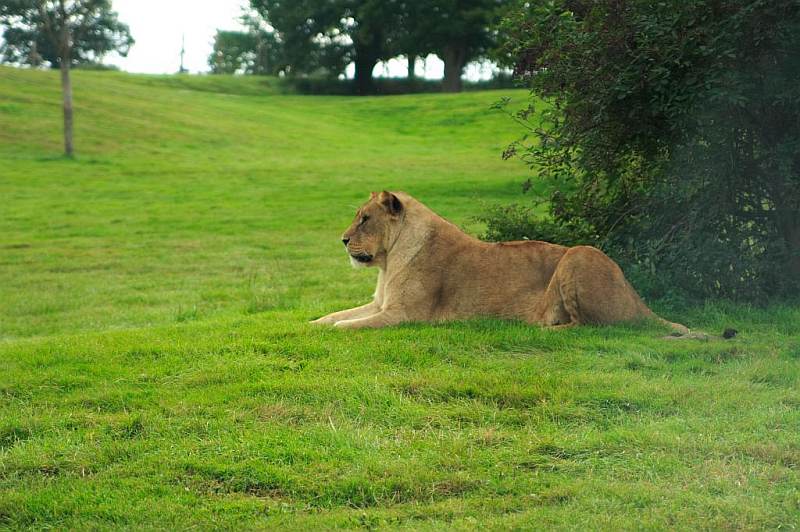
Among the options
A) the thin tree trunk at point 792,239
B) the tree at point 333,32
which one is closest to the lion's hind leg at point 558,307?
the thin tree trunk at point 792,239

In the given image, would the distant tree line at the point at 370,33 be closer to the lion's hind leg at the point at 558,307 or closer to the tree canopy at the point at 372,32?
the tree canopy at the point at 372,32

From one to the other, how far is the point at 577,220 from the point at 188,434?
24.9 feet

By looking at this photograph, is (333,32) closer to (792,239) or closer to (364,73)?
(364,73)

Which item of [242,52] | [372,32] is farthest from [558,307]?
[242,52]

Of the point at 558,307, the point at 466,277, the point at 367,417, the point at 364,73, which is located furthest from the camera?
the point at 364,73

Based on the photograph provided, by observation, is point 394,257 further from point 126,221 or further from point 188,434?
point 126,221

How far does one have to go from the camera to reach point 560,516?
521cm

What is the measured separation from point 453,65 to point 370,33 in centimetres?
715

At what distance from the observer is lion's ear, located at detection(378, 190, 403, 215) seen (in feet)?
33.9

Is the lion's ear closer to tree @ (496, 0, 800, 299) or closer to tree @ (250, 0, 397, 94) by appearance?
tree @ (496, 0, 800, 299)

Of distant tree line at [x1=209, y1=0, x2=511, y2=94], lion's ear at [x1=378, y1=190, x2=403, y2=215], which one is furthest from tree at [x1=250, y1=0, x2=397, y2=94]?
lion's ear at [x1=378, y1=190, x2=403, y2=215]

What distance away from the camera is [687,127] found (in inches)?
437

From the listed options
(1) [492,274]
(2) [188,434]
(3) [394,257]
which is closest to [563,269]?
(1) [492,274]

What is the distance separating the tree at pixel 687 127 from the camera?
416 inches
